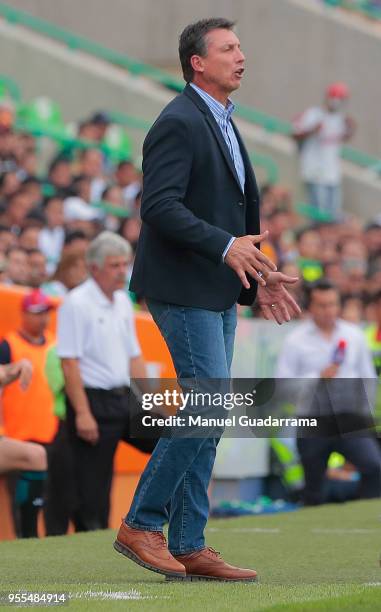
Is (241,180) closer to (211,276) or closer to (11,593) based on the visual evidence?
(211,276)

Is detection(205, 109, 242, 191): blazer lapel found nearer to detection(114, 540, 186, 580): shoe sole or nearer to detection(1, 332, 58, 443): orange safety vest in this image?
detection(114, 540, 186, 580): shoe sole

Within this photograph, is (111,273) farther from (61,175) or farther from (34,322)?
(61,175)

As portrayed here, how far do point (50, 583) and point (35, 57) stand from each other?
16807 millimetres

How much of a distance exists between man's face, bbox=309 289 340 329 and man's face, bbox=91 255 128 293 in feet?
8.22

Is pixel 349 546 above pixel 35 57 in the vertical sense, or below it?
below

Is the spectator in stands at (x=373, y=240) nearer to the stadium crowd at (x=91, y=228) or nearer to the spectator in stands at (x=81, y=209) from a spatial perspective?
the stadium crowd at (x=91, y=228)

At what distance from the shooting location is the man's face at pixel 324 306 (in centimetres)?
1242

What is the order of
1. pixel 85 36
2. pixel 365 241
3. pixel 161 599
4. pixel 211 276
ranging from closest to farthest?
pixel 161 599 < pixel 211 276 < pixel 365 241 < pixel 85 36

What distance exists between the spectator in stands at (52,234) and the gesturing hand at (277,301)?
300 inches

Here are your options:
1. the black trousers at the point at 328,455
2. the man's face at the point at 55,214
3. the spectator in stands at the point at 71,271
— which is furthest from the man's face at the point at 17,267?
the black trousers at the point at 328,455

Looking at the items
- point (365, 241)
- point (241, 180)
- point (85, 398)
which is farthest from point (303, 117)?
point (241, 180)

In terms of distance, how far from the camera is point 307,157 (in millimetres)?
23422

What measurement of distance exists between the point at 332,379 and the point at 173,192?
5883 mm

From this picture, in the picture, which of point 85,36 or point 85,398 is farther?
point 85,36
